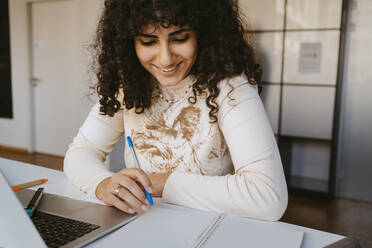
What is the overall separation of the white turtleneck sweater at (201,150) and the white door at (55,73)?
10.2ft

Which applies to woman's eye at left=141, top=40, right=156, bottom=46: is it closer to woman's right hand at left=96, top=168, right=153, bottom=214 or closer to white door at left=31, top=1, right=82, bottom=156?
woman's right hand at left=96, top=168, right=153, bottom=214

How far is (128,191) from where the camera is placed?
0.81m

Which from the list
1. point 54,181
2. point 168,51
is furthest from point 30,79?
point 168,51

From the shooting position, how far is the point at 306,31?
2879 mm

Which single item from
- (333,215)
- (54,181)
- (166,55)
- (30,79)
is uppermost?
(166,55)

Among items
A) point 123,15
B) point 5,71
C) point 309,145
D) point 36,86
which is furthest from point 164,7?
point 5,71

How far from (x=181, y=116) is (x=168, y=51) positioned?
22cm

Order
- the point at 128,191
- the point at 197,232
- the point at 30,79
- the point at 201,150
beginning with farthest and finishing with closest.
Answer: the point at 30,79 < the point at 201,150 < the point at 128,191 < the point at 197,232

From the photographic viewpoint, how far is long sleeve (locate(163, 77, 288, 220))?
2.68ft

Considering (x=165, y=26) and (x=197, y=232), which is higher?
(x=165, y=26)

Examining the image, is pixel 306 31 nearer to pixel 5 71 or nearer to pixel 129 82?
pixel 129 82

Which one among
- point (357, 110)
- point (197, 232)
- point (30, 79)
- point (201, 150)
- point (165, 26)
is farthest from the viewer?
point (30, 79)

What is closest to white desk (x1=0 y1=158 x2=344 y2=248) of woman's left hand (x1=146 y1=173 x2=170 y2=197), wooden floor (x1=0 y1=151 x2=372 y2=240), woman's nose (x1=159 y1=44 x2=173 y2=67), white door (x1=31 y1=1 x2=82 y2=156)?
woman's left hand (x1=146 y1=173 x2=170 y2=197)

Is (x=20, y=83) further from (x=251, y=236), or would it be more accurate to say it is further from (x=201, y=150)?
(x=251, y=236)
